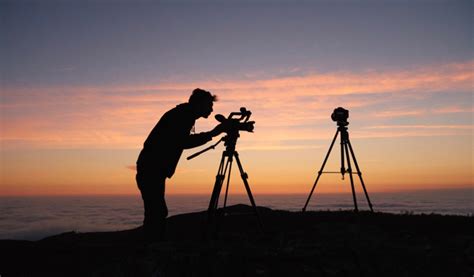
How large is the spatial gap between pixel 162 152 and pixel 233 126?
1.33 metres

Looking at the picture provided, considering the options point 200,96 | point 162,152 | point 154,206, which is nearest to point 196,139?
point 162,152

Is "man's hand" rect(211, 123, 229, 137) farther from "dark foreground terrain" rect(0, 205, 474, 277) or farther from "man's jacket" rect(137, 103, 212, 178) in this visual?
"dark foreground terrain" rect(0, 205, 474, 277)

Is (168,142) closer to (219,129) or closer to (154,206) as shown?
(219,129)

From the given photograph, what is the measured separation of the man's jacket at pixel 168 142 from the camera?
22.3 ft

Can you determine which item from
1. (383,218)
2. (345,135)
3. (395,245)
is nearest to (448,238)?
(395,245)

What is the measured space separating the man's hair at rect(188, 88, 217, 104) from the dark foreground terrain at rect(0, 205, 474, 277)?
2315 millimetres

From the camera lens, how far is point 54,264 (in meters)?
6.58

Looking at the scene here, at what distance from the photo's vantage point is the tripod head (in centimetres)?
723

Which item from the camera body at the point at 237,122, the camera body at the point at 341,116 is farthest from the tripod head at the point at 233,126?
the camera body at the point at 341,116

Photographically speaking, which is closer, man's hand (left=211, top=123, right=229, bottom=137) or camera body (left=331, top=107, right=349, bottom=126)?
man's hand (left=211, top=123, right=229, bottom=137)

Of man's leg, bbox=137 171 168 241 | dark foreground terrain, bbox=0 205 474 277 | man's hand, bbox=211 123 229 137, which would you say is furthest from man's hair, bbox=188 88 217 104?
dark foreground terrain, bbox=0 205 474 277

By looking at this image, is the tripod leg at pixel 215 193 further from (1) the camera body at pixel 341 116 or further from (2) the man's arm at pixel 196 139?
(1) the camera body at pixel 341 116

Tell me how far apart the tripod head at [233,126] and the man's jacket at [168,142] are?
1.29 ft

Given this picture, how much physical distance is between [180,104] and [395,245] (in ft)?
13.5
